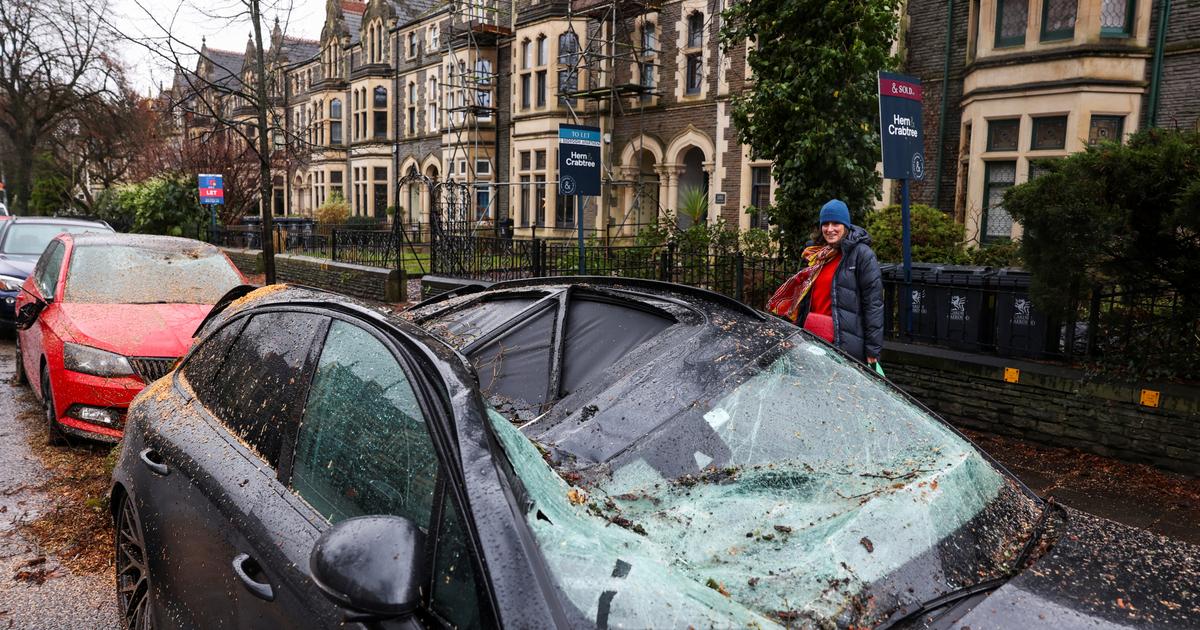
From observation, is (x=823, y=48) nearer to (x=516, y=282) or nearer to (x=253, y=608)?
(x=516, y=282)

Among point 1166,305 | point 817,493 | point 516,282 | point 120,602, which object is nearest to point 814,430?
point 817,493

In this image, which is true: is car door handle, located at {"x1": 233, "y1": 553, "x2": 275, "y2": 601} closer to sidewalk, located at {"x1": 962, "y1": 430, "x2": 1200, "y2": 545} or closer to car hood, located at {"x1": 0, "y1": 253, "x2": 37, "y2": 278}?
sidewalk, located at {"x1": 962, "y1": 430, "x2": 1200, "y2": 545}

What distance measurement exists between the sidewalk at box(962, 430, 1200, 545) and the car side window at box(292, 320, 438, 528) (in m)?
5.00

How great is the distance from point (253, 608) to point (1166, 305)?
22.4ft

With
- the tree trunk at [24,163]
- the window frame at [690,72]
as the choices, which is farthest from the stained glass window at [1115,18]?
the tree trunk at [24,163]

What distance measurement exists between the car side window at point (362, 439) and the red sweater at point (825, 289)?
4135 mm

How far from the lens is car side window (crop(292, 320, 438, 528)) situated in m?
1.92

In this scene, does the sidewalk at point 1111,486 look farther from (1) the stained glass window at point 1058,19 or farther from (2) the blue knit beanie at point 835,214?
(1) the stained glass window at point 1058,19

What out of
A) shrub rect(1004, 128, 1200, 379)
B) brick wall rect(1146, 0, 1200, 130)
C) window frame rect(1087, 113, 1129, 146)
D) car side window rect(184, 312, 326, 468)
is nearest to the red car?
car side window rect(184, 312, 326, 468)

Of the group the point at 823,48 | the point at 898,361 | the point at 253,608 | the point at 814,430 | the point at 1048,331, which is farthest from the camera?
the point at 823,48

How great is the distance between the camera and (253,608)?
2.17 m

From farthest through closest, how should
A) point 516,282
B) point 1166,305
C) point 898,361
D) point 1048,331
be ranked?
point 898,361
point 1048,331
point 1166,305
point 516,282

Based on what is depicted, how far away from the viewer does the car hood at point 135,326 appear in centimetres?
597

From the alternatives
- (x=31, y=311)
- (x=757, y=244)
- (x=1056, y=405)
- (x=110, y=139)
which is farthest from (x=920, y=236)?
(x=110, y=139)
